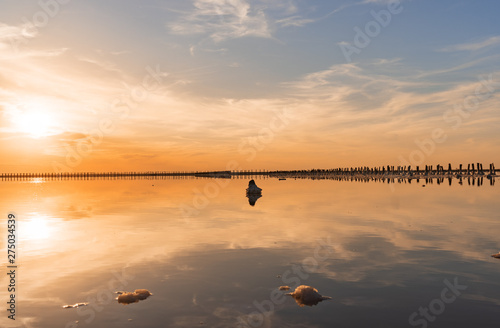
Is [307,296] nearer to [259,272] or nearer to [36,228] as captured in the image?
[259,272]

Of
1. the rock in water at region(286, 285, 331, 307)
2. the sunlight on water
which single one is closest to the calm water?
the sunlight on water

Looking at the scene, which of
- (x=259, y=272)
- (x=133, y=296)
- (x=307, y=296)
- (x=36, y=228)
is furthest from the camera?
(x=36, y=228)

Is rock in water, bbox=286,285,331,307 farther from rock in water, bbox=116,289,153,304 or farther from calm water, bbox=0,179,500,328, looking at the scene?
rock in water, bbox=116,289,153,304

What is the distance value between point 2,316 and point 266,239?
12.4 metres

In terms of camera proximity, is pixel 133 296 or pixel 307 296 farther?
pixel 133 296

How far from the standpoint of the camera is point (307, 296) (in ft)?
35.8

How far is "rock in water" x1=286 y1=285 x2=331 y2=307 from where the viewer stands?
10758 mm

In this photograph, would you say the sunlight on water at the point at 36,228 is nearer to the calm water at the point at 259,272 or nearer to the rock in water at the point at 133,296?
the calm water at the point at 259,272

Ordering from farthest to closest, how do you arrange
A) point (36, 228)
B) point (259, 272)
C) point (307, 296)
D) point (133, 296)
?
point (36, 228) < point (259, 272) < point (133, 296) < point (307, 296)

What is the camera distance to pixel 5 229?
24953 mm

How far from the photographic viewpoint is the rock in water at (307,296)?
10.8 metres

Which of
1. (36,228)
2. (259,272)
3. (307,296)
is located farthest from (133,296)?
(36,228)

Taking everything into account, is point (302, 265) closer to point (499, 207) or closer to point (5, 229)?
point (5, 229)

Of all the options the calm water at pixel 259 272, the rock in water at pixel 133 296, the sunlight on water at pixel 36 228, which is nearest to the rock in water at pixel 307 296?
the calm water at pixel 259 272
